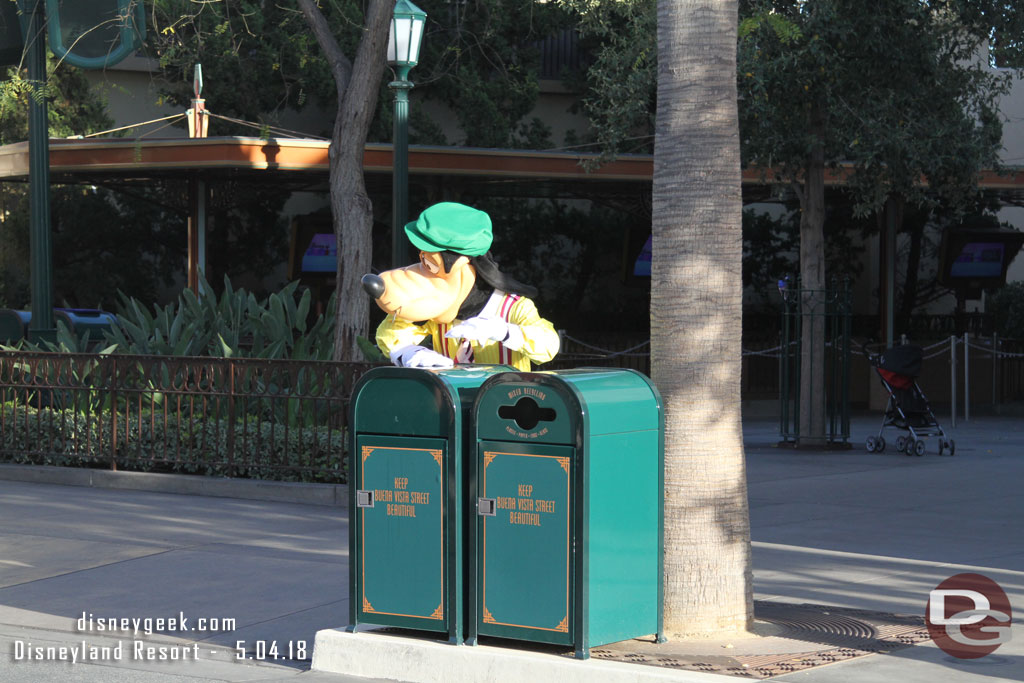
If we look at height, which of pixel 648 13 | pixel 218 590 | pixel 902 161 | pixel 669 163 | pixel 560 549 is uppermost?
pixel 648 13

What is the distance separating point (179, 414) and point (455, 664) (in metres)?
6.64

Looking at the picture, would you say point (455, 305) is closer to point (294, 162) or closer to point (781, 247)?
point (294, 162)

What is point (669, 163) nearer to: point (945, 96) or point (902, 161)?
point (902, 161)

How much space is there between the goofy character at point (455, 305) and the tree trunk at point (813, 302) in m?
9.74

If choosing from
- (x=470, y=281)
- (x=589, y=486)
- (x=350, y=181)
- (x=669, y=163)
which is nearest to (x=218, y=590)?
(x=470, y=281)

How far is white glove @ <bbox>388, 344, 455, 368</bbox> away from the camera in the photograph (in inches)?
242

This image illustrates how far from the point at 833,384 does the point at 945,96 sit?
376cm

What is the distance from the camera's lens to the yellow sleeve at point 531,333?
6344mm

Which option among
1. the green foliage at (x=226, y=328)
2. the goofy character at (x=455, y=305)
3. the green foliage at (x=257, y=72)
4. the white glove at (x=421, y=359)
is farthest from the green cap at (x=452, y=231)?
the green foliage at (x=257, y=72)

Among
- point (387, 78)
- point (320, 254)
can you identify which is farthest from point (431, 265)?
point (387, 78)

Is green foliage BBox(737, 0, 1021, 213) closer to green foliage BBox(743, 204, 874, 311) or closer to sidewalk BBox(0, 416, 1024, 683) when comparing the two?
sidewalk BBox(0, 416, 1024, 683)

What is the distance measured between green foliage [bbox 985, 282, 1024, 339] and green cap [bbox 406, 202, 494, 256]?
20.8 meters

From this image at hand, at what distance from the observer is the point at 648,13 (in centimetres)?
1459

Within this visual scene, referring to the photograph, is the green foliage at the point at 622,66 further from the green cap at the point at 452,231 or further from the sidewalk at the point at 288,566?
the green cap at the point at 452,231
